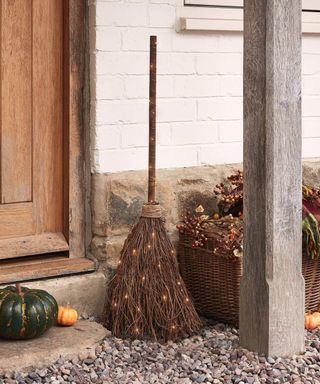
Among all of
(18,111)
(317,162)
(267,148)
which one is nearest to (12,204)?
(18,111)

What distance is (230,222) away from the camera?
5.57m

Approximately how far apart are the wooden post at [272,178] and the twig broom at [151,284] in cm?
42

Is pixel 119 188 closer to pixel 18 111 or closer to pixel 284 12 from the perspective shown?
pixel 18 111

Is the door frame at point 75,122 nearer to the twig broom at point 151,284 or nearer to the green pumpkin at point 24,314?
the twig broom at point 151,284

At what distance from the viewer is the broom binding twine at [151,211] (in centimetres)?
525

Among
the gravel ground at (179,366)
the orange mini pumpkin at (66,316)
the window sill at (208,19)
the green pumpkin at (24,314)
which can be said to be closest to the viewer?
the gravel ground at (179,366)

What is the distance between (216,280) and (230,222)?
33cm

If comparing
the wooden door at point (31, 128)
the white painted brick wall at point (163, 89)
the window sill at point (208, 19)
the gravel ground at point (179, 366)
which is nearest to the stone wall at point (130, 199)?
the white painted brick wall at point (163, 89)

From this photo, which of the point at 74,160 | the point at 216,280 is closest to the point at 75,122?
the point at 74,160

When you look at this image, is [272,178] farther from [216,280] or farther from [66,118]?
[66,118]

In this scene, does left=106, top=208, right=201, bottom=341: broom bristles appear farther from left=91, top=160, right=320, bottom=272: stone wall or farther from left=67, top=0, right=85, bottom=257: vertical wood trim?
left=67, top=0, right=85, bottom=257: vertical wood trim

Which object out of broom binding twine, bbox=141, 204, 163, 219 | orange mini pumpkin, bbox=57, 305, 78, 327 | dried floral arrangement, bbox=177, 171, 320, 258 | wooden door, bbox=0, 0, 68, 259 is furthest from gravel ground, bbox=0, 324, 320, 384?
wooden door, bbox=0, 0, 68, 259

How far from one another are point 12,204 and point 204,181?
1.10m

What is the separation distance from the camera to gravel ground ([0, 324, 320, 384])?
4676 millimetres
